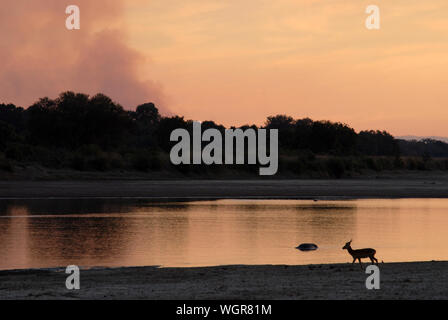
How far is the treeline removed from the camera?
69.8 meters

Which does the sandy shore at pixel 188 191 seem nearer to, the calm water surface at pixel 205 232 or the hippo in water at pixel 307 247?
the calm water surface at pixel 205 232

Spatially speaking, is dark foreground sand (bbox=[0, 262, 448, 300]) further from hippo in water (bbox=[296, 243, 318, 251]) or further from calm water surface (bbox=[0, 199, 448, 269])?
hippo in water (bbox=[296, 243, 318, 251])

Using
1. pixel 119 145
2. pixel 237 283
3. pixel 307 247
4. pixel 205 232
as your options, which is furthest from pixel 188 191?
pixel 119 145

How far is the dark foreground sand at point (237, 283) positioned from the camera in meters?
13.1

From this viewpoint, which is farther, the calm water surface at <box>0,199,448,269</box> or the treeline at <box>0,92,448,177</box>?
the treeline at <box>0,92,448,177</box>

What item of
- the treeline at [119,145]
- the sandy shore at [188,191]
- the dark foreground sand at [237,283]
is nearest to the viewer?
the dark foreground sand at [237,283]

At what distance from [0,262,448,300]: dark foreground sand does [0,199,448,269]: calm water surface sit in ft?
8.38

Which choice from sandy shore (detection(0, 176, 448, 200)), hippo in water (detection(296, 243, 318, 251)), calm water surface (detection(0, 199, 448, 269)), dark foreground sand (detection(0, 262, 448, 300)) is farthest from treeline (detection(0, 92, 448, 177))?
dark foreground sand (detection(0, 262, 448, 300))

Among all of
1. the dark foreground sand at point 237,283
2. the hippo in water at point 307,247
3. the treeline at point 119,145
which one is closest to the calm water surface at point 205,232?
the hippo in water at point 307,247

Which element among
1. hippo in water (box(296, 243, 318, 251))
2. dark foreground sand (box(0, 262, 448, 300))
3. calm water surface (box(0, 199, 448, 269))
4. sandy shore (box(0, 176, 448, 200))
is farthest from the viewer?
sandy shore (box(0, 176, 448, 200))

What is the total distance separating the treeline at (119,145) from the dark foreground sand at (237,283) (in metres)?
47.1
